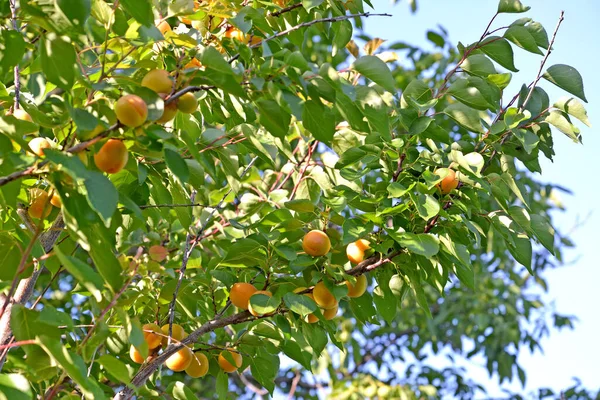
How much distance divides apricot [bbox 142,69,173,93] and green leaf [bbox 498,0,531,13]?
929 millimetres

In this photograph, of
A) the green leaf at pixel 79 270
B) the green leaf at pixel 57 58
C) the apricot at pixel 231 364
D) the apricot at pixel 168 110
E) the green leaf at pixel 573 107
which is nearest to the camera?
the green leaf at pixel 79 270

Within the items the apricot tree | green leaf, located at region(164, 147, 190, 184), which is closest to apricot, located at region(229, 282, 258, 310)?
the apricot tree

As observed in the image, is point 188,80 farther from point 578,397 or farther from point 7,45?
point 578,397

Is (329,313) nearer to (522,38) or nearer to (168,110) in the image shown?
(168,110)

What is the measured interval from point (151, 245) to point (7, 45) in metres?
1.14

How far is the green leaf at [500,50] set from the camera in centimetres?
173

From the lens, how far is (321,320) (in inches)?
67.7

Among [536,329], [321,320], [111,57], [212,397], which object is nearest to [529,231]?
[321,320]

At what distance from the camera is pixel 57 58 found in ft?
4.00

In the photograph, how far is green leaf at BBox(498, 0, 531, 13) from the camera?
1.77 metres

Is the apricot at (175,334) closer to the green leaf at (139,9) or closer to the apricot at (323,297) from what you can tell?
the apricot at (323,297)

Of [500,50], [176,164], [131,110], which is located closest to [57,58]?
[131,110]

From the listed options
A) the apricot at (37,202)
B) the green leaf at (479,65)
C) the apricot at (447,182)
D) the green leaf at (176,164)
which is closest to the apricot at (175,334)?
the apricot at (37,202)

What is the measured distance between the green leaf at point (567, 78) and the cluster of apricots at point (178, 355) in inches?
42.9
